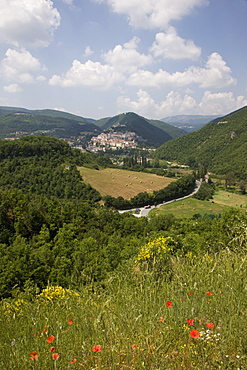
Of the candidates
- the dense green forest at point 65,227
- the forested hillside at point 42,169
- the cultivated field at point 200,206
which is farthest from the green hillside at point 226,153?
the forested hillside at point 42,169

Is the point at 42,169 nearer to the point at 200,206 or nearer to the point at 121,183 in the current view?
the point at 121,183

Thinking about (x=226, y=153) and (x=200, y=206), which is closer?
(x=200, y=206)

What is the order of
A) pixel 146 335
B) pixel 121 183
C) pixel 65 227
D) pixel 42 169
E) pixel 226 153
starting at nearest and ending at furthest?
pixel 146 335, pixel 65 227, pixel 42 169, pixel 121 183, pixel 226 153

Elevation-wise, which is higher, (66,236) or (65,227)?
(66,236)

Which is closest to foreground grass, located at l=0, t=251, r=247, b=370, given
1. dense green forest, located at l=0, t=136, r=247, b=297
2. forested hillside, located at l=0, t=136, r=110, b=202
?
dense green forest, located at l=0, t=136, r=247, b=297

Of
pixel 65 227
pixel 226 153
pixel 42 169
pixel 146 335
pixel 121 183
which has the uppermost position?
pixel 226 153

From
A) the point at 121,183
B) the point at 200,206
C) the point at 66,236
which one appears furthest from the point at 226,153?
the point at 66,236

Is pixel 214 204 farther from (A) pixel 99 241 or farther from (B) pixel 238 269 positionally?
(B) pixel 238 269

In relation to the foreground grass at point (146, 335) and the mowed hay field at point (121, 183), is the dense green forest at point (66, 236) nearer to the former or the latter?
the foreground grass at point (146, 335)
